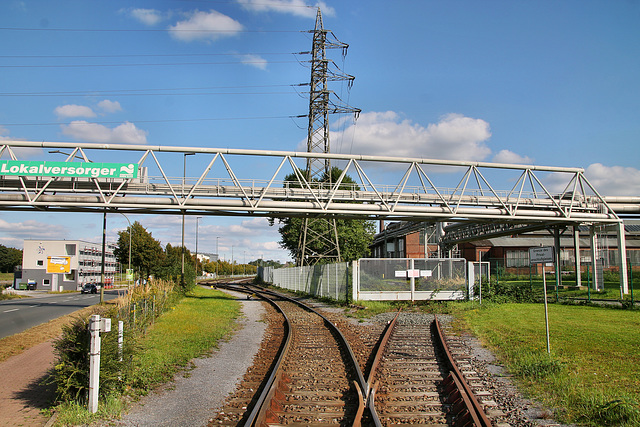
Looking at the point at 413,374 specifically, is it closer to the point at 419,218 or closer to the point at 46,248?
the point at 419,218

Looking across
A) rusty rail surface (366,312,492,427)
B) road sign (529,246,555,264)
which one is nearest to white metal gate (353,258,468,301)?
road sign (529,246,555,264)

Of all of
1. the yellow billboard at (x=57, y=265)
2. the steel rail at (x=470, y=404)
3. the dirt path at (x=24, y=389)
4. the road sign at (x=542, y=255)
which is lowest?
the dirt path at (x=24, y=389)

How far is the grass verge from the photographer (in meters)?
6.64

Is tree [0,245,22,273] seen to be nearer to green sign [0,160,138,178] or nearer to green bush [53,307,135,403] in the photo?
green sign [0,160,138,178]

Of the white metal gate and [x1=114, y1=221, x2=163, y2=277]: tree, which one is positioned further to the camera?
[x1=114, y1=221, x2=163, y2=277]: tree


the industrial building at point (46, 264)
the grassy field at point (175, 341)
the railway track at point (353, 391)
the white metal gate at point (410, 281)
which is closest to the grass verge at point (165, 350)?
the grassy field at point (175, 341)

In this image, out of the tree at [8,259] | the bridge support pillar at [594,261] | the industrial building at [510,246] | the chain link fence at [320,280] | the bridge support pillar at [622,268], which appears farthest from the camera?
the tree at [8,259]

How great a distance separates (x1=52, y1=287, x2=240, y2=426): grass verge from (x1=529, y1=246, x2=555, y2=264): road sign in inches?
320

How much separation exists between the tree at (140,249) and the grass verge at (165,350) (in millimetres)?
35403

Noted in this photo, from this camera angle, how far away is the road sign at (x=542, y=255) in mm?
10461

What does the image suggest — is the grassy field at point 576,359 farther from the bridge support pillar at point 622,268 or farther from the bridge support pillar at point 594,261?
the bridge support pillar at point 594,261

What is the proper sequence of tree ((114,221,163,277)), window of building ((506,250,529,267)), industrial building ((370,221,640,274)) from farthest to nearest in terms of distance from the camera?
window of building ((506,250,529,267))
industrial building ((370,221,640,274))
tree ((114,221,163,277))

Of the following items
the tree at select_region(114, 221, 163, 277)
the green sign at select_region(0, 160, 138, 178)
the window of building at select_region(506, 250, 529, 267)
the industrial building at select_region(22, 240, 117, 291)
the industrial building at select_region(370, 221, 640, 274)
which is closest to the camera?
the green sign at select_region(0, 160, 138, 178)

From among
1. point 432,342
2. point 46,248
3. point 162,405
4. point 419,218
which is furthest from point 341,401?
point 46,248
